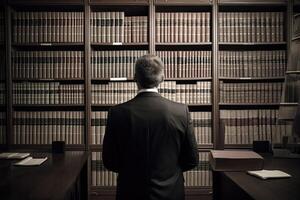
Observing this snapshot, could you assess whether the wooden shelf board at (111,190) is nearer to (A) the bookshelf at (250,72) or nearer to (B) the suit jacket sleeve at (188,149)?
(A) the bookshelf at (250,72)

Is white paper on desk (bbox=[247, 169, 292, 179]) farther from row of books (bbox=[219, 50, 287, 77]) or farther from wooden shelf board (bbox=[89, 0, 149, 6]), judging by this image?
wooden shelf board (bbox=[89, 0, 149, 6])

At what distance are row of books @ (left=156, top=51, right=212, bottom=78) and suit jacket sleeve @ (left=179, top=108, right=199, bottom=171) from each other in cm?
166

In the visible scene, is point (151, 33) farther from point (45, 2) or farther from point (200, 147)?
point (200, 147)

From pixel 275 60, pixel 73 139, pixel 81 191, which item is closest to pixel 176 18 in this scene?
pixel 275 60

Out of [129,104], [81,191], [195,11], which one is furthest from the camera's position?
[195,11]

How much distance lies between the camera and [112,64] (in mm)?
3502

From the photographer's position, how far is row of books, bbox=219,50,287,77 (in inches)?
138

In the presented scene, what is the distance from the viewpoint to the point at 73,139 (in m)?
3.51

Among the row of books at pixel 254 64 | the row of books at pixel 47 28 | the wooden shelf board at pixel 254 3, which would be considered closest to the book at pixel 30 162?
the row of books at pixel 47 28

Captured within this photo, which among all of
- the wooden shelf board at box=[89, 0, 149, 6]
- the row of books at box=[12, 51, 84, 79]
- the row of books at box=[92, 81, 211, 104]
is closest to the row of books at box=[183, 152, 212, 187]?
the row of books at box=[92, 81, 211, 104]

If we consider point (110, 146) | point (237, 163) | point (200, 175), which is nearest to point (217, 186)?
point (237, 163)

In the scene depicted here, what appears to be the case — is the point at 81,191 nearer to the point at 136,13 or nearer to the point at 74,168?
the point at 74,168

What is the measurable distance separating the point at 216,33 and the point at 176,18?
40cm

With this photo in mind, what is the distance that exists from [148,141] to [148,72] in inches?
13.4
